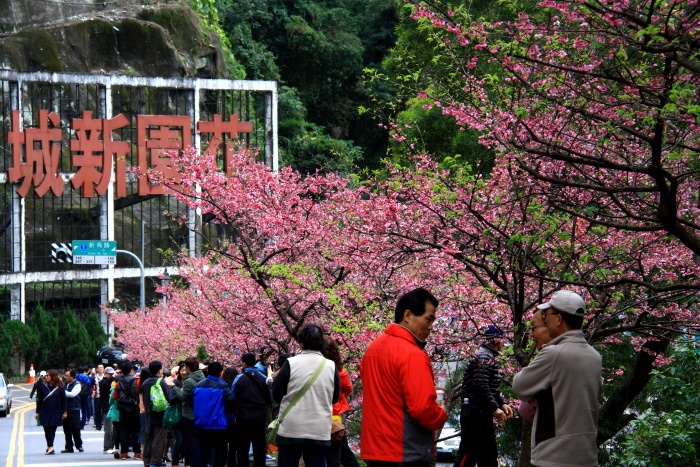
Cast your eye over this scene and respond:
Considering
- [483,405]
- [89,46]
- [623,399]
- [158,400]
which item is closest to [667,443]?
[483,405]

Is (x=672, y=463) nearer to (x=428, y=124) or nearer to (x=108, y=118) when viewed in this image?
(x=428, y=124)

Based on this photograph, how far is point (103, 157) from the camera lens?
45594mm

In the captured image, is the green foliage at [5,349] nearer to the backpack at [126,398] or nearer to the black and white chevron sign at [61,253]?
the black and white chevron sign at [61,253]

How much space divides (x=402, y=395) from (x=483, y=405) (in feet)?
11.4

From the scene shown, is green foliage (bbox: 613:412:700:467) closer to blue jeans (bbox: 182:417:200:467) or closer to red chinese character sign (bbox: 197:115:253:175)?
blue jeans (bbox: 182:417:200:467)

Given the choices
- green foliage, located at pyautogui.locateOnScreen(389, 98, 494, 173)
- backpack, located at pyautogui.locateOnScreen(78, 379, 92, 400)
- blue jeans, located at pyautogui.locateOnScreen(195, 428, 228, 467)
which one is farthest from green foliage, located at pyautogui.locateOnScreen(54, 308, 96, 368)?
blue jeans, located at pyautogui.locateOnScreen(195, 428, 228, 467)

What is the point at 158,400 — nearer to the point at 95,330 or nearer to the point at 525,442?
the point at 525,442

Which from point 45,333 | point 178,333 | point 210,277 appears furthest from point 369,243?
point 45,333

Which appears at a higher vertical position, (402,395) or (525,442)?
(402,395)

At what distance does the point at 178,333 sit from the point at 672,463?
590 inches

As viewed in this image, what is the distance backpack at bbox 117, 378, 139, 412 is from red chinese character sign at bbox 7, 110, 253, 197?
26.5 meters

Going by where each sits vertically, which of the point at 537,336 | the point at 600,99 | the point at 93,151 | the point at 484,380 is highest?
the point at 93,151

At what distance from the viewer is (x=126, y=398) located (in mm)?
17359

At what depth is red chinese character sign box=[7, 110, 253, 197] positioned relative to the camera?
44250mm
